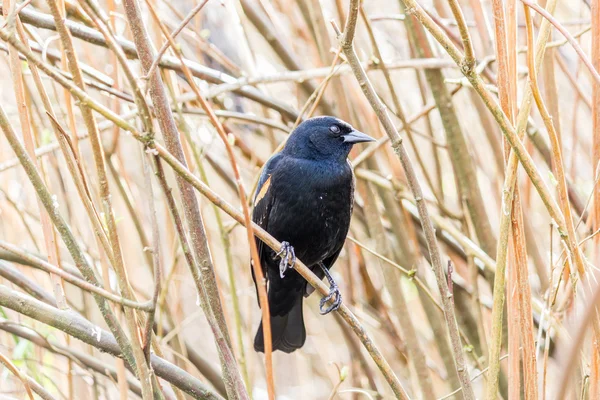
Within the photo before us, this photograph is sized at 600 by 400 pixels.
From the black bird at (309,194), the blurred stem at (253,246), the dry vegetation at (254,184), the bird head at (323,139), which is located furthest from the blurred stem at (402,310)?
the blurred stem at (253,246)

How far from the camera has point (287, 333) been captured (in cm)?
339

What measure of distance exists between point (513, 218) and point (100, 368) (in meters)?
1.73

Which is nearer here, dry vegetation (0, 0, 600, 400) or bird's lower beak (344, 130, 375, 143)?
dry vegetation (0, 0, 600, 400)

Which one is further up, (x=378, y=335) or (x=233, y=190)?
(x=233, y=190)

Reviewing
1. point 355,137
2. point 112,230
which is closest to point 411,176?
point 112,230

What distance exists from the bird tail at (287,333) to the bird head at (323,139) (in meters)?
0.82

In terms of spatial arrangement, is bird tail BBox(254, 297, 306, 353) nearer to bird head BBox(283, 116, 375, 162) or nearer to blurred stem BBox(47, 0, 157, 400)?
bird head BBox(283, 116, 375, 162)

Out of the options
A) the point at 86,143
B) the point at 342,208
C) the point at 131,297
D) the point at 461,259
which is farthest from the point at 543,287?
the point at 86,143

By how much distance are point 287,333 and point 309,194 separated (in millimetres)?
727

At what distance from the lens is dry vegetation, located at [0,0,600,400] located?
5.35 ft

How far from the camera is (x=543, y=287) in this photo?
3348mm

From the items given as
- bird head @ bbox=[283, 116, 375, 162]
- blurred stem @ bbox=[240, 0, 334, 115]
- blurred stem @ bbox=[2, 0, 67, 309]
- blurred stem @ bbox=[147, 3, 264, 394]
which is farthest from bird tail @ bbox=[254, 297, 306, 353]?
blurred stem @ bbox=[147, 3, 264, 394]

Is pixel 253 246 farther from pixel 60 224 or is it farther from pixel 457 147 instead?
pixel 457 147

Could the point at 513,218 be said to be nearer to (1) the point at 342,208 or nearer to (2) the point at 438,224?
(1) the point at 342,208
